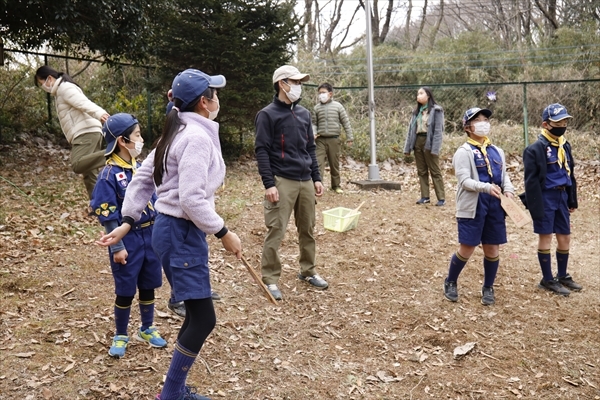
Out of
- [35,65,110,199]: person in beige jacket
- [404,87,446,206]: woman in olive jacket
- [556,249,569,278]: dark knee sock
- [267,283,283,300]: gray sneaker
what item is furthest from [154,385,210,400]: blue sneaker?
[404,87,446,206]: woman in olive jacket

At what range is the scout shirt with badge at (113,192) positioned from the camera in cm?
389

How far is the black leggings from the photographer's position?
3.18m

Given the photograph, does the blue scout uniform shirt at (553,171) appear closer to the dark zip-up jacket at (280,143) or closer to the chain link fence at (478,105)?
the dark zip-up jacket at (280,143)

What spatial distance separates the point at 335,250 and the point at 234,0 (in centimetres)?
605

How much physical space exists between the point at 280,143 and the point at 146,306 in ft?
6.32

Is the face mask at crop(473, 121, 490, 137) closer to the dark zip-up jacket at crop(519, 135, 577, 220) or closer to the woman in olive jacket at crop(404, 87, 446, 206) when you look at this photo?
the dark zip-up jacket at crop(519, 135, 577, 220)

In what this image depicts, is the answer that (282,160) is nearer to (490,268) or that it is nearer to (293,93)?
(293,93)

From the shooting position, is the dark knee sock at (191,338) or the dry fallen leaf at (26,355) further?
the dry fallen leaf at (26,355)

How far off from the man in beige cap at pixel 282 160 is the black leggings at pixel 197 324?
2085 mm

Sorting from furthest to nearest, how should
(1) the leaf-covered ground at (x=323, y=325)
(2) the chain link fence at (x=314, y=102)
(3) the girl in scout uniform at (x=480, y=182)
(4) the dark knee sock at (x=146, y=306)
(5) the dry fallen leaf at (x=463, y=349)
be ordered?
(2) the chain link fence at (x=314, y=102) → (3) the girl in scout uniform at (x=480, y=182) → (5) the dry fallen leaf at (x=463, y=349) → (4) the dark knee sock at (x=146, y=306) → (1) the leaf-covered ground at (x=323, y=325)

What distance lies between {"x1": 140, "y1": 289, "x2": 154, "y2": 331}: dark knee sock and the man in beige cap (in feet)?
4.58

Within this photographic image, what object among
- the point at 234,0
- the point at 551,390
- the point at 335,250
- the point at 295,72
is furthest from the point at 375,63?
the point at 551,390

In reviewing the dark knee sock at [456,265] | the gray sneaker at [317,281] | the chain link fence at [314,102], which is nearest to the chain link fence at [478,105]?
the chain link fence at [314,102]

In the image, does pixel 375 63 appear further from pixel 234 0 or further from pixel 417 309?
pixel 417 309
